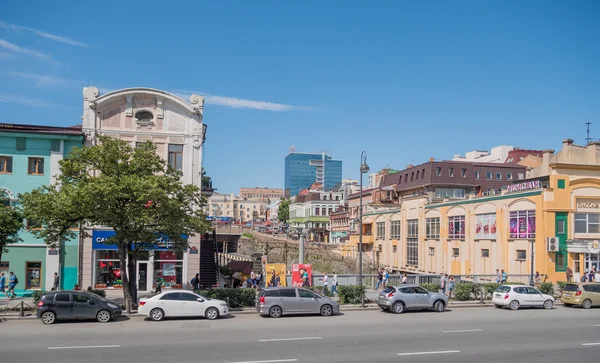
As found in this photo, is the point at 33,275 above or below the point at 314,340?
above

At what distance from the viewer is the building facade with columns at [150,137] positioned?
3431 cm

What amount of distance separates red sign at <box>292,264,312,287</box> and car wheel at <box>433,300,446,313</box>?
9.96 m

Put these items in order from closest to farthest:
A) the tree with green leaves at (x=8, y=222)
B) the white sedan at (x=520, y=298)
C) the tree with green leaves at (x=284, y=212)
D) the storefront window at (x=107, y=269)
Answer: the tree with green leaves at (x=8, y=222) < the white sedan at (x=520, y=298) < the storefront window at (x=107, y=269) < the tree with green leaves at (x=284, y=212)

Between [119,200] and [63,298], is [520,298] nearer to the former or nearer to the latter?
[119,200]

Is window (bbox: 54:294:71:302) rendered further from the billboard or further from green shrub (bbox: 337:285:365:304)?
the billboard

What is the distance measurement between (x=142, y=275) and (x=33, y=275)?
6625 mm

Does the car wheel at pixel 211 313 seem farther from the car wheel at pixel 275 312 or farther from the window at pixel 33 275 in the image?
the window at pixel 33 275

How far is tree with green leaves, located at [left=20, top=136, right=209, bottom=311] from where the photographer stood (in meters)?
23.8

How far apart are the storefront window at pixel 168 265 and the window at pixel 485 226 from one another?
2759 centimetres

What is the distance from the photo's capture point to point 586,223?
137ft

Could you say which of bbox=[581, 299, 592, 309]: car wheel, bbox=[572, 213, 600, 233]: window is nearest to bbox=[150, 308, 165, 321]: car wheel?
bbox=[581, 299, 592, 309]: car wheel

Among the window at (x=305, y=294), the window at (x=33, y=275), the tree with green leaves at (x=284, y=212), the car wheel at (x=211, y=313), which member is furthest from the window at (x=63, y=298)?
the tree with green leaves at (x=284, y=212)

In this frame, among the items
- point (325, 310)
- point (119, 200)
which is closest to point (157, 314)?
point (119, 200)

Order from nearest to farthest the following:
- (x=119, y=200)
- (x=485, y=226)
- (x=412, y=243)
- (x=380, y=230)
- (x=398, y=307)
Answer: (x=119, y=200) < (x=398, y=307) < (x=485, y=226) < (x=412, y=243) < (x=380, y=230)
